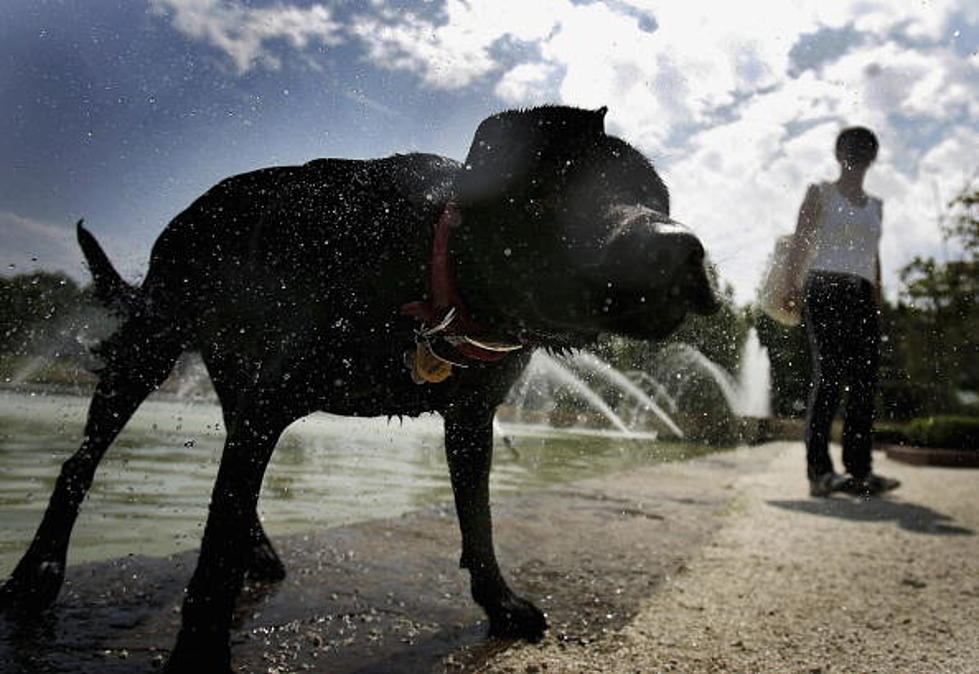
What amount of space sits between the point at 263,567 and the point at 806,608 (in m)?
2.19

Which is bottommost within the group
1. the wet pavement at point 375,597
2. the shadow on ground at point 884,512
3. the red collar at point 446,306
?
the wet pavement at point 375,597

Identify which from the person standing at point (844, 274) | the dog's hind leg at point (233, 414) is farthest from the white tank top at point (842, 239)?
the dog's hind leg at point (233, 414)

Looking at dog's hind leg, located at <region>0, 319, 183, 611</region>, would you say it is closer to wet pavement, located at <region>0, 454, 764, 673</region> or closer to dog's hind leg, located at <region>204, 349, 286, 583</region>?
wet pavement, located at <region>0, 454, 764, 673</region>

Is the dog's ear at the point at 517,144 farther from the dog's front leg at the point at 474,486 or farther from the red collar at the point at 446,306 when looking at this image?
the dog's front leg at the point at 474,486

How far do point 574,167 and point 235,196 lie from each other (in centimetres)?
168

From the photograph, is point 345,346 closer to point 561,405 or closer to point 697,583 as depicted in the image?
point 697,583

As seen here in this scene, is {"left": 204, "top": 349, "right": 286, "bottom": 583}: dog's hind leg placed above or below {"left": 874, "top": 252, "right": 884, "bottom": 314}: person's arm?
below

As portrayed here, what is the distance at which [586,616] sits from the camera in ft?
8.78

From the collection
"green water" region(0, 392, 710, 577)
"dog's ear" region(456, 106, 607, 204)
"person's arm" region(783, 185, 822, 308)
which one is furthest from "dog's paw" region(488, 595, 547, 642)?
"person's arm" region(783, 185, 822, 308)

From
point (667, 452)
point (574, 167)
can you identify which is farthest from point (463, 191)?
point (667, 452)

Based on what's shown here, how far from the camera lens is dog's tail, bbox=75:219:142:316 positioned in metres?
3.42

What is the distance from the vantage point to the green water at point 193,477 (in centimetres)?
359

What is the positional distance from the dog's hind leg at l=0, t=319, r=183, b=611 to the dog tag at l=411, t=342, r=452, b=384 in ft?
4.94

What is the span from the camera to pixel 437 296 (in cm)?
216
